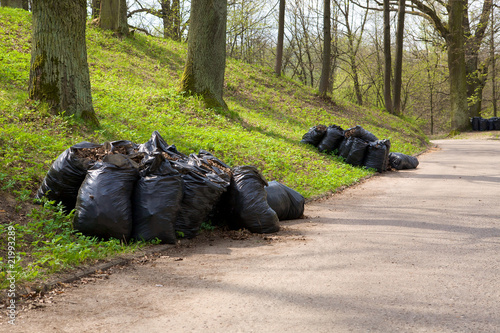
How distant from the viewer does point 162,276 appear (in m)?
3.34

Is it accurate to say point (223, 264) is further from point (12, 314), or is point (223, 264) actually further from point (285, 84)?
point (285, 84)

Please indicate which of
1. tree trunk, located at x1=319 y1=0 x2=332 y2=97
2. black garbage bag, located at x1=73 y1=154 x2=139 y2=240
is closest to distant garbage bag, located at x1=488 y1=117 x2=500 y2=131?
tree trunk, located at x1=319 y1=0 x2=332 y2=97

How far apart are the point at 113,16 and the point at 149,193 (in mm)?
14104

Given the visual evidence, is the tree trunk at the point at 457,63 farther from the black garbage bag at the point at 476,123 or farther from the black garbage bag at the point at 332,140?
the black garbage bag at the point at 332,140

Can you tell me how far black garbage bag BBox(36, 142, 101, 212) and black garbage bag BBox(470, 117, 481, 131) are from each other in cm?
2470

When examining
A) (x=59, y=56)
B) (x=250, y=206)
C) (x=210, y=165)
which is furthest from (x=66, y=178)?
(x=59, y=56)

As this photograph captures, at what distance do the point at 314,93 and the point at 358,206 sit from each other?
13521mm

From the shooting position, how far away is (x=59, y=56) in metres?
6.57

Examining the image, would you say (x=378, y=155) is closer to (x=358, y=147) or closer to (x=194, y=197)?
(x=358, y=147)

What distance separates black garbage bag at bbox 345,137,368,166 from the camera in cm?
1042

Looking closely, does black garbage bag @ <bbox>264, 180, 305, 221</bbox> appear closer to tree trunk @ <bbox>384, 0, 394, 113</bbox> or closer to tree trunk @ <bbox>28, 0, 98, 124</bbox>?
tree trunk @ <bbox>28, 0, 98, 124</bbox>

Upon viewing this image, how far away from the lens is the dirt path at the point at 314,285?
2.42m

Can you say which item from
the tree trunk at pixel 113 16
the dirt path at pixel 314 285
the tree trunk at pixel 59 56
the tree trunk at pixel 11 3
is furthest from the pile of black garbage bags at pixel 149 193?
the tree trunk at pixel 11 3

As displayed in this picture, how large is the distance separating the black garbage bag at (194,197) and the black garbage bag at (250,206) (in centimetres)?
30
